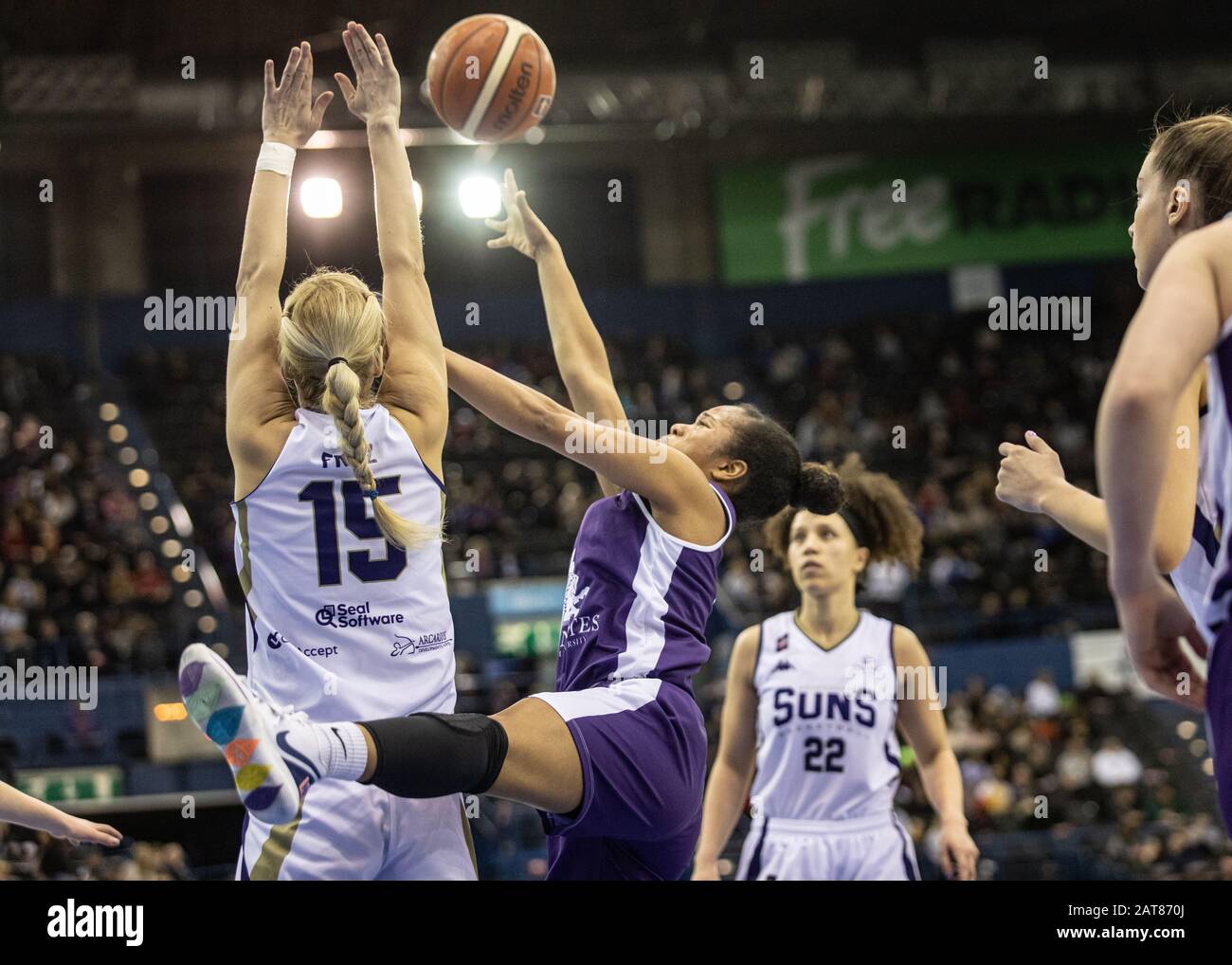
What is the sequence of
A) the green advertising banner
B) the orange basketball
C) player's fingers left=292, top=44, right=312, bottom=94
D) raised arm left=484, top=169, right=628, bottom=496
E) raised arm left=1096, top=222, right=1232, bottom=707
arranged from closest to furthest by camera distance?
raised arm left=1096, top=222, right=1232, bottom=707, player's fingers left=292, top=44, right=312, bottom=94, raised arm left=484, top=169, right=628, bottom=496, the orange basketball, the green advertising banner

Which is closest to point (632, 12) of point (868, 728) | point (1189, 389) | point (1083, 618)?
point (1083, 618)

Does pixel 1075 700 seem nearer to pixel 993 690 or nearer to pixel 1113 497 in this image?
pixel 993 690

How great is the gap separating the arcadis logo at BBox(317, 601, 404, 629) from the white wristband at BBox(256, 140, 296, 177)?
4.05 feet

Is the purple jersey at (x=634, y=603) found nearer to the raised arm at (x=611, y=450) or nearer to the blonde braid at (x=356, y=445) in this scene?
the raised arm at (x=611, y=450)

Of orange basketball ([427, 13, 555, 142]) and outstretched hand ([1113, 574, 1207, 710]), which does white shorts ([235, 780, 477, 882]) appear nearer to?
outstretched hand ([1113, 574, 1207, 710])

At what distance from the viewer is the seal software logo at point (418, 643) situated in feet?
11.3

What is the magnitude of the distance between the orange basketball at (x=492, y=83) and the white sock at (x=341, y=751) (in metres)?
2.88

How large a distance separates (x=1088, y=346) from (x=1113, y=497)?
18276 mm

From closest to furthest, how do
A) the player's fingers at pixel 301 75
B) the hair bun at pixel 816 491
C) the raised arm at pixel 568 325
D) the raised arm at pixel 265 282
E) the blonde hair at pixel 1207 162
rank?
the blonde hair at pixel 1207 162
the raised arm at pixel 265 282
the player's fingers at pixel 301 75
the hair bun at pixel 816 491
the raised arm at pixel 568 325

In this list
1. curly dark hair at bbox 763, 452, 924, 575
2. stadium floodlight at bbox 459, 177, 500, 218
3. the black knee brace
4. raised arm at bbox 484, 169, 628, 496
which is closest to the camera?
the black knee brace

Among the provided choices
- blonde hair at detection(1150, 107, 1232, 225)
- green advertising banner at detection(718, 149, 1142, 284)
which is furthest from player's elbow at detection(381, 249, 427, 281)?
green advertising banner at detection(718, 149, 1142, 284)

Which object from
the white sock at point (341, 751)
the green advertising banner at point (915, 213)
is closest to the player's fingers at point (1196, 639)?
the white sock at point (341, 751)

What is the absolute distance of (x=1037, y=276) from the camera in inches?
817

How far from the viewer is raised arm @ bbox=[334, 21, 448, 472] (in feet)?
11.9
